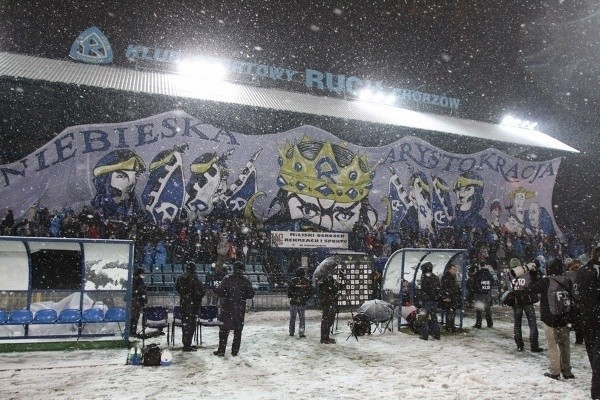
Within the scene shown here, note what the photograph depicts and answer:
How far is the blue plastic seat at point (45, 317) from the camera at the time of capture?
323 inches

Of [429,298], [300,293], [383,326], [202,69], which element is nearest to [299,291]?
[300,293]

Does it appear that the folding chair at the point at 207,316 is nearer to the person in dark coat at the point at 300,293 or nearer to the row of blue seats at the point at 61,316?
the row of blue seats at the point at 61,316

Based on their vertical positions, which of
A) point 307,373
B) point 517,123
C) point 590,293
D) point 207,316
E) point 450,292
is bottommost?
point 307,373

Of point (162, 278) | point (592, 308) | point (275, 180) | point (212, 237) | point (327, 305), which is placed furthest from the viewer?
point (275, 180)

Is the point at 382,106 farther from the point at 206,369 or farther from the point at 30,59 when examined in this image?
the point at 206,369

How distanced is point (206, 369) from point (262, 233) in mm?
11841

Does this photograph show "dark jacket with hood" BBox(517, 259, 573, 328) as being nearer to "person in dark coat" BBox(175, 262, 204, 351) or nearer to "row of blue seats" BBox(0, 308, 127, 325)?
"person in dark coat" BBox(175, 262, 204, 351)

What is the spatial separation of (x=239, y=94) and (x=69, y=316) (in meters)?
14.9

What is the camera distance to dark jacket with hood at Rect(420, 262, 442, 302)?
9.61 m

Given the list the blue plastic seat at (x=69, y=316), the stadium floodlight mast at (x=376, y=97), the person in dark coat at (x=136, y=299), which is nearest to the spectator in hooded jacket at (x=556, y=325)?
the person in dark coat at (x=136, y=299)

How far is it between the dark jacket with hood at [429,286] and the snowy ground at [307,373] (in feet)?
3.42

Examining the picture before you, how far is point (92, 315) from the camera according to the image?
28.2 ft

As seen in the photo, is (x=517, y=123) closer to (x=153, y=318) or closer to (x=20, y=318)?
(x=153, y=318)

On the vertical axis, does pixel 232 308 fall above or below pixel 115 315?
above
